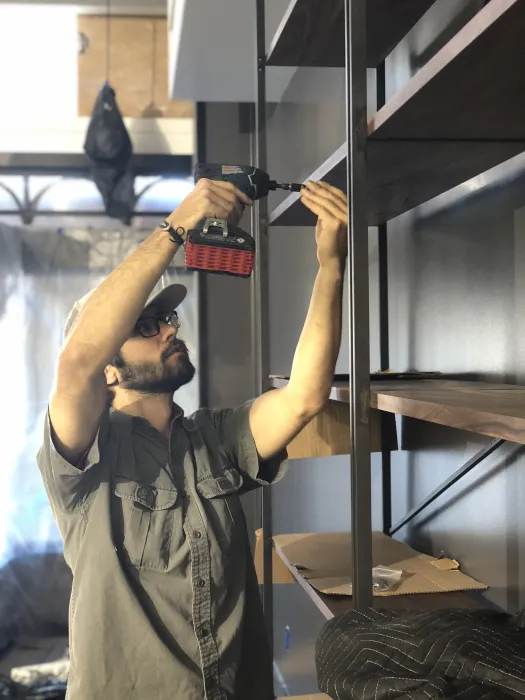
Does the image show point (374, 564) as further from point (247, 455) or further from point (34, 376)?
point (34, 376)

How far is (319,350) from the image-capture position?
4.08 feet

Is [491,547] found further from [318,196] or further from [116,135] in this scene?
[116,135]

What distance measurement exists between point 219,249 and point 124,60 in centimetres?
215

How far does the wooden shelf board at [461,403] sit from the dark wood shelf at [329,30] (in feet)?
2.01

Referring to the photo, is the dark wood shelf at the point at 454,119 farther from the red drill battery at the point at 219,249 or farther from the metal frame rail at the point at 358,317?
the red drill battery at the point at 219,249

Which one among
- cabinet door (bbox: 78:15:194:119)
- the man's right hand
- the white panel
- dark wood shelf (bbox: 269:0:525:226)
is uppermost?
cabinet door (bbox: 78:15:194:119)

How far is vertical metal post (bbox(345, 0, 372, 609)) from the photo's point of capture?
95 centimetres

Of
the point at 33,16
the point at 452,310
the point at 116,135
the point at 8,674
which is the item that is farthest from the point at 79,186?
the point at 452,310

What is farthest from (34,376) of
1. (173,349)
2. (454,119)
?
(454,119)

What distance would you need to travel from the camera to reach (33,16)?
2.97m

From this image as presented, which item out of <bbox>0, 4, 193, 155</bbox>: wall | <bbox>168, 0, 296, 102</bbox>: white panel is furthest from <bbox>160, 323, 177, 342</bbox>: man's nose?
<bbox>0, 4, 193, 155</bbox>: wall

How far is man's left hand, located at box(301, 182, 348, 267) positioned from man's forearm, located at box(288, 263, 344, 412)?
0.07m

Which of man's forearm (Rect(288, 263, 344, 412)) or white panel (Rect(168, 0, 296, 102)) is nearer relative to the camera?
man's forearm (Rect(288, 263, 344, 412))

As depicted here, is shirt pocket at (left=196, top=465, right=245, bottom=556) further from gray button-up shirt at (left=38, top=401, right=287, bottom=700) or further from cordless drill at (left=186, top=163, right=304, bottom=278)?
cordless drill at (left=186, top=163, right=304, bottom=278)
